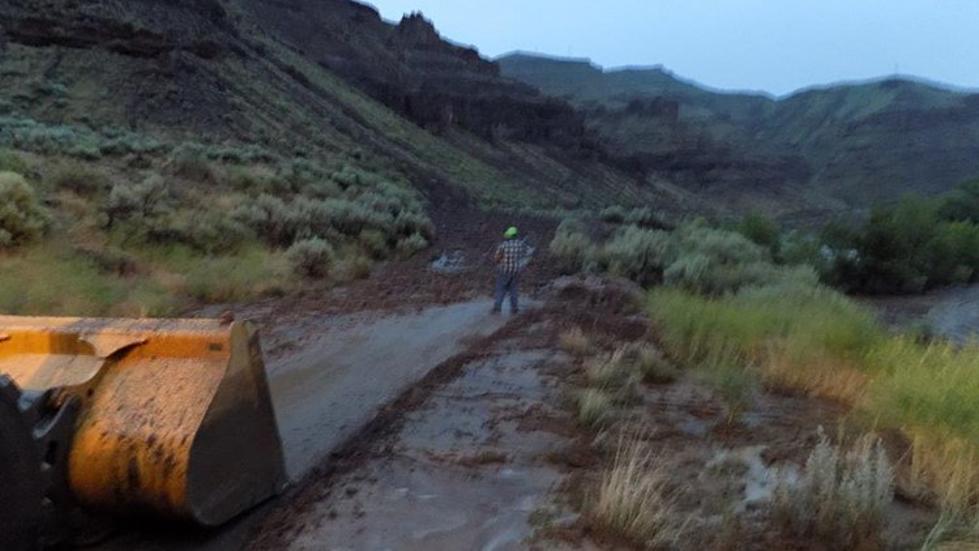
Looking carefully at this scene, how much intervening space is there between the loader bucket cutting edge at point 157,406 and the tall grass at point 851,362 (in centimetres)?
429

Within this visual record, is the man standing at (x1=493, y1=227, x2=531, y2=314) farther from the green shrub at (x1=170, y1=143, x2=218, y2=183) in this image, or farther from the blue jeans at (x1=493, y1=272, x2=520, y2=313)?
the green shrub at (x1=170, y1=143, x2=218, y2=183)

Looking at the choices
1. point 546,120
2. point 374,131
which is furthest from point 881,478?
point 546,120

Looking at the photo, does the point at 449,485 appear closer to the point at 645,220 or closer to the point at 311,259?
the point at 311,259

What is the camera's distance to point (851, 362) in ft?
33.7

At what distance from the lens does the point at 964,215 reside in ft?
143

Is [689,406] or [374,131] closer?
[689,406]

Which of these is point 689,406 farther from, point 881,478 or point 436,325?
point 436,325

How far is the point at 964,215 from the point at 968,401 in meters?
40.6

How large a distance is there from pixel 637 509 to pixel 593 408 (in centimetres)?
246

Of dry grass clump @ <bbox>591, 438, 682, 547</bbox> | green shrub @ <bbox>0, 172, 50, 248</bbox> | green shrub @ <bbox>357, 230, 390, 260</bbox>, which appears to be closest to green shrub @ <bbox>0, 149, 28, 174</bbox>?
green shrub @ <bbox>0, 172, 50, 248</bbox>

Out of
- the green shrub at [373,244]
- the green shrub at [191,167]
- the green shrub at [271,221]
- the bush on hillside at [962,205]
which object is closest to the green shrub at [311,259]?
the green shrub at [271,221]

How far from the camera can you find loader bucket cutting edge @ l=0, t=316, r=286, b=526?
5.37m

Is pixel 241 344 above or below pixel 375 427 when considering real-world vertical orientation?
above

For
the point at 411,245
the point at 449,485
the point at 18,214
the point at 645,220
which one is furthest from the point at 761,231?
the point at 449,485
